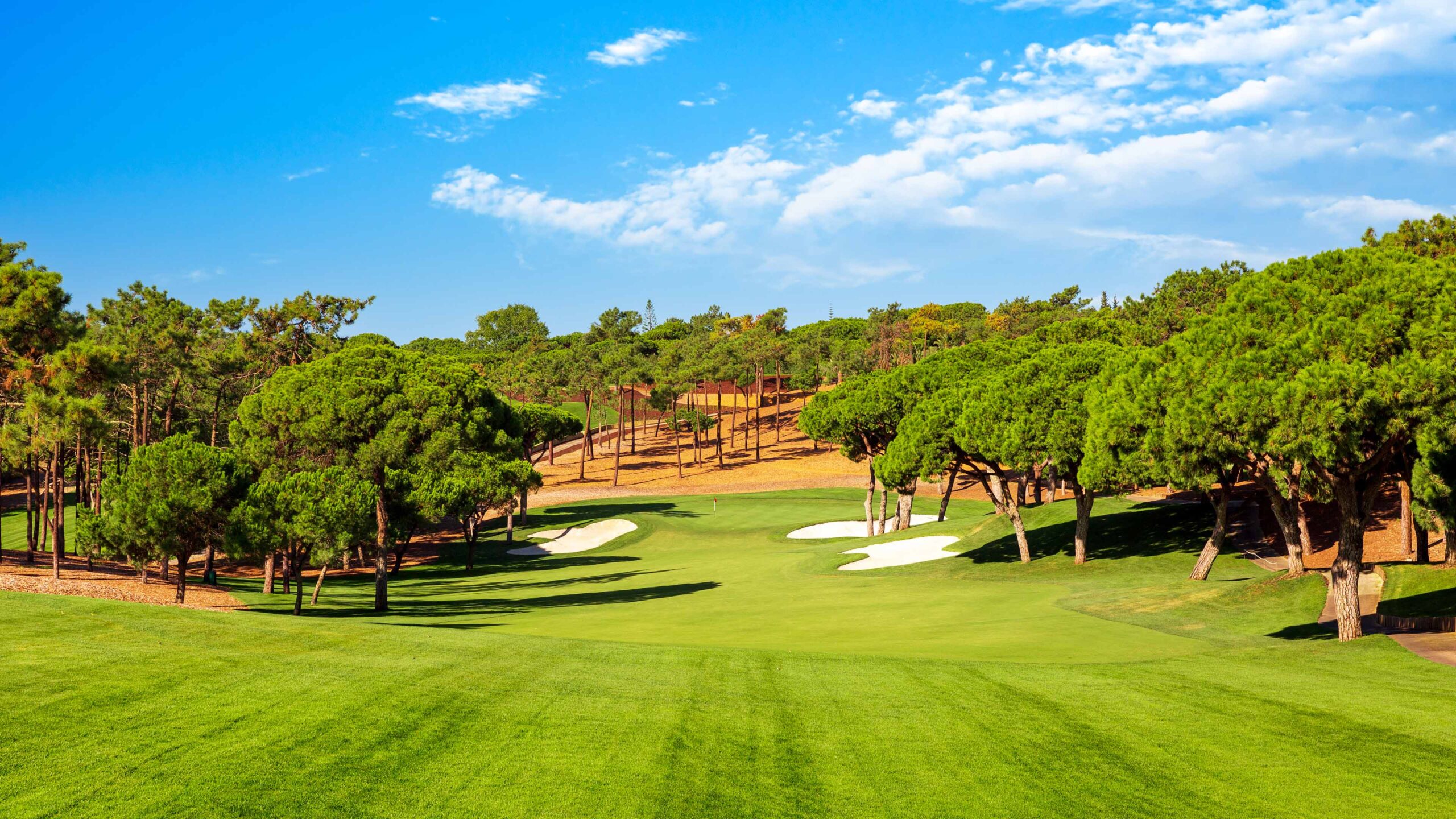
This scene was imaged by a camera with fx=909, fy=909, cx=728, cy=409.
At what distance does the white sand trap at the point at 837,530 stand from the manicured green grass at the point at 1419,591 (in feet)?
94.5

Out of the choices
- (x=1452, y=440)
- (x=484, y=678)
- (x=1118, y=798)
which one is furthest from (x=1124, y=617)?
(x=484, y=678)

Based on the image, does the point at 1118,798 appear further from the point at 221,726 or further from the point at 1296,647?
the point at 1296,647

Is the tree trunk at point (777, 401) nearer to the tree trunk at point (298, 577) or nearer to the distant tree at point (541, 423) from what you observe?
the distant tree at point (541, 423)

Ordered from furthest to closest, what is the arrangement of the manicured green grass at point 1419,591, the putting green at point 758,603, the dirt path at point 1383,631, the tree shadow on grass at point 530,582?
the tree shadow on grass at point 530,582 → the manicured green grass at point 1419,591 → the putting green at point 758,603 → the dirt path at point 1383,631

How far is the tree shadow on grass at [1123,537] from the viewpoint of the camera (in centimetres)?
3706

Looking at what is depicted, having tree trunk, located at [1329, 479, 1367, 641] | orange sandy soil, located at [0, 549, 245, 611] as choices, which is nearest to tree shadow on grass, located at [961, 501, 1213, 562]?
tree trunk, located at [1329, 479, 1367, 641]

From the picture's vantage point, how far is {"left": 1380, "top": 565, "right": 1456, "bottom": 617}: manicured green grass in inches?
896

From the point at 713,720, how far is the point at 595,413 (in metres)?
126

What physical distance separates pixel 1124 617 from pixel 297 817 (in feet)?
72.5

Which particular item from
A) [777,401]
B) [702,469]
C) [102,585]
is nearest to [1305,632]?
[102,585]

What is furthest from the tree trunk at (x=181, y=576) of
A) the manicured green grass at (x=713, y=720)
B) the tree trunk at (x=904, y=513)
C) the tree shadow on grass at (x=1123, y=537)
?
the tree trunk at (x=904, y=513)

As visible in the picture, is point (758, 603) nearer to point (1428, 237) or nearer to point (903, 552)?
point (903, 552)

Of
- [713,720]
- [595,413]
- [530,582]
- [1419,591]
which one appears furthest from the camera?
[595,413]

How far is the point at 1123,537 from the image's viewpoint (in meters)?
39.9
